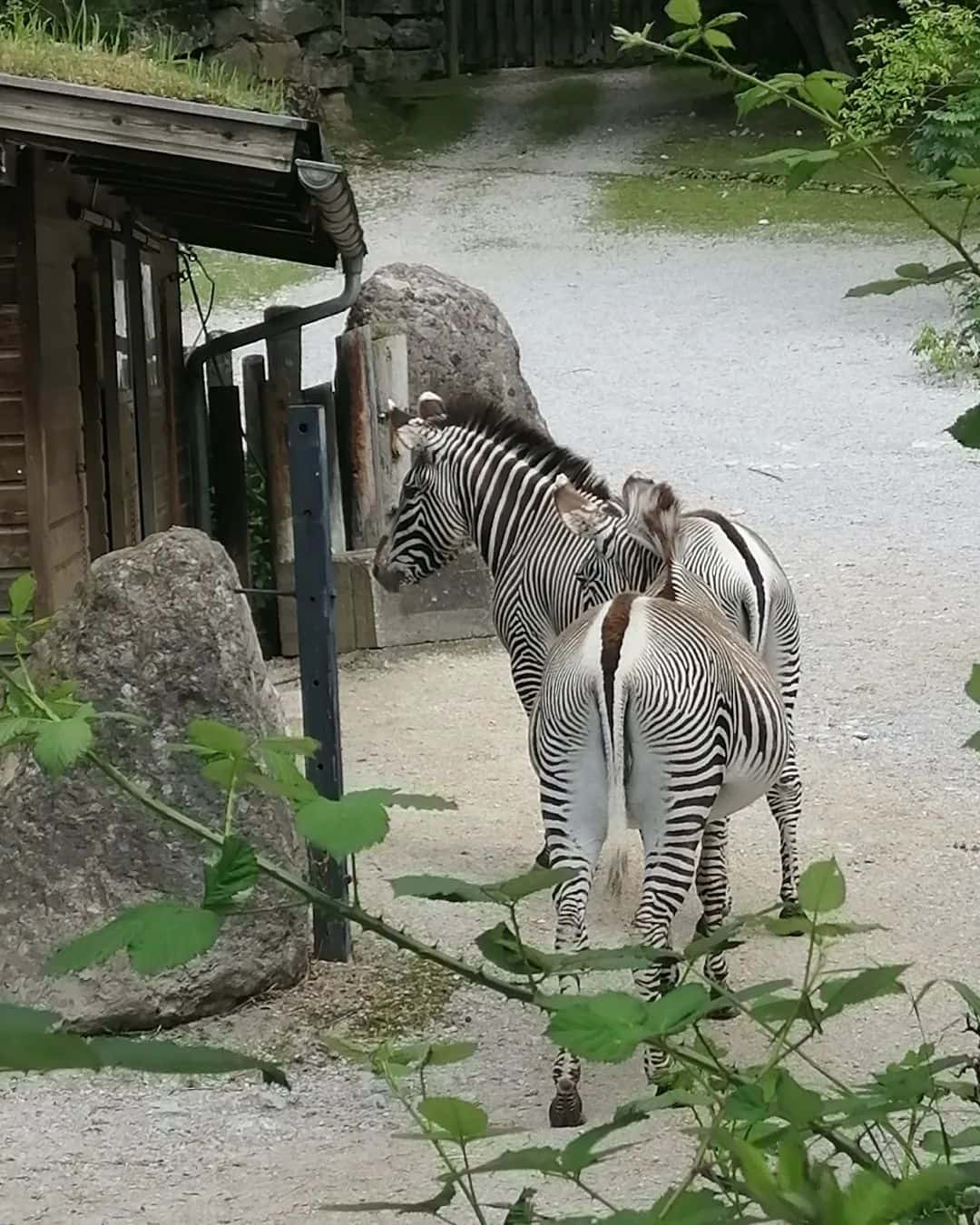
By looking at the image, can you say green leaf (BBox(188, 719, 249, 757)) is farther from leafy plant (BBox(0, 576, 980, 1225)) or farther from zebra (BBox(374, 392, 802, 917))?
zebra (BBox(374, 392, 802, 917))

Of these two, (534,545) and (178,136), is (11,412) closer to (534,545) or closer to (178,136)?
(178,136)

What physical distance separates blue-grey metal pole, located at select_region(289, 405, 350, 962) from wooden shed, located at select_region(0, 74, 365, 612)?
107 cm

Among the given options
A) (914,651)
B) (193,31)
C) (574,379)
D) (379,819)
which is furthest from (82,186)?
(193,31)

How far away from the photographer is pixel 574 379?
1565cm

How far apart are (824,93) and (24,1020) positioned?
977mm

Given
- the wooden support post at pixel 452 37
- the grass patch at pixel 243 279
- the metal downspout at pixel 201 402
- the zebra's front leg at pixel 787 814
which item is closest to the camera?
the zebra's front leg at pixel 787 814

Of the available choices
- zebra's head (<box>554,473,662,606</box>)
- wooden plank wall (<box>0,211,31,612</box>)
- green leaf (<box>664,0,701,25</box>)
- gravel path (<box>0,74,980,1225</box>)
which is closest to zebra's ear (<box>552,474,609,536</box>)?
zebra's head (<box>554,473,662,606</box>)

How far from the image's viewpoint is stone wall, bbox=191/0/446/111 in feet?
→ 81.7

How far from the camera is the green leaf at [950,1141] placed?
4.10ft

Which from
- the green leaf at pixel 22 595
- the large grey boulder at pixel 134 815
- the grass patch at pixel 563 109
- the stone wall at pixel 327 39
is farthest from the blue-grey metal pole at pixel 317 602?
the grass patch at pixel 563 109

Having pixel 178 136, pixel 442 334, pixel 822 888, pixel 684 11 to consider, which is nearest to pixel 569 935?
pixel 822 888

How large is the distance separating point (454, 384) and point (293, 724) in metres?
2.77

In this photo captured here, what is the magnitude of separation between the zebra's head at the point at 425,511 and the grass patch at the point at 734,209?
14641mm

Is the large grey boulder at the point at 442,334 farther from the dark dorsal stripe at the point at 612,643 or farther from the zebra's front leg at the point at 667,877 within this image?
the zebra's front leg at the point at 667,877
